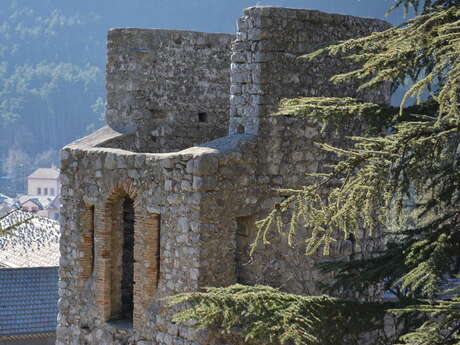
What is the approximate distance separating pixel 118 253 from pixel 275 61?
2.94 m

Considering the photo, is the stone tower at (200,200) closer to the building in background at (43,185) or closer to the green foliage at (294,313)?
the green foliage at (294,313)

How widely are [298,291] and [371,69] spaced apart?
3.39 metres

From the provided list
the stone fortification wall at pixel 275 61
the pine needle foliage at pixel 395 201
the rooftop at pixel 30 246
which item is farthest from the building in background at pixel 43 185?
the pine needle foliage at pixel 395 201

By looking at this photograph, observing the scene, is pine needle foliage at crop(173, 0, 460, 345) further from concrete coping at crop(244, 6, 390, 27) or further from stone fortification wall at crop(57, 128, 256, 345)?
concrete coping at crop(244, 6, 390, 27)

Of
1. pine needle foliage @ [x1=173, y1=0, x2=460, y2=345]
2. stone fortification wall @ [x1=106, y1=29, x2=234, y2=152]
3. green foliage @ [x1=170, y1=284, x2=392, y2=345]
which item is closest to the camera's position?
pine needle foliage @ [x1=173, y1=0, x2=460, y2=345]

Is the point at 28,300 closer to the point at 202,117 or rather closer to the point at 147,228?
the point at 202,117

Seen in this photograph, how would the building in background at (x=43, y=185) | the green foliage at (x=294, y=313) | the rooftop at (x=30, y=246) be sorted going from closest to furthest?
the green foliage at (x=294, y=313)
the rooftop at (x=30, y=246)
the building in background at (x=43, y=185)

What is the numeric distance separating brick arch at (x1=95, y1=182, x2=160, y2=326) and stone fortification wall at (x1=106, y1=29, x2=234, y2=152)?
1842 millimetres

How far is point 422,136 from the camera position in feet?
21.0

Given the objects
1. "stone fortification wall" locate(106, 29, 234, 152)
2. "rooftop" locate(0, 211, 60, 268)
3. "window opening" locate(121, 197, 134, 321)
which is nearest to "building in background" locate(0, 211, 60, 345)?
"rooftop" locate(0, 211, 60, 268)

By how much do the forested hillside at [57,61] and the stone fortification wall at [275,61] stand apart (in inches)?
2894

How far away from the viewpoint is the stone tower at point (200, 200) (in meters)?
8.88

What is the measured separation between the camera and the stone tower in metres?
8.88

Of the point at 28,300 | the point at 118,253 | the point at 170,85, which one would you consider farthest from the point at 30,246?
the point at 118,253
